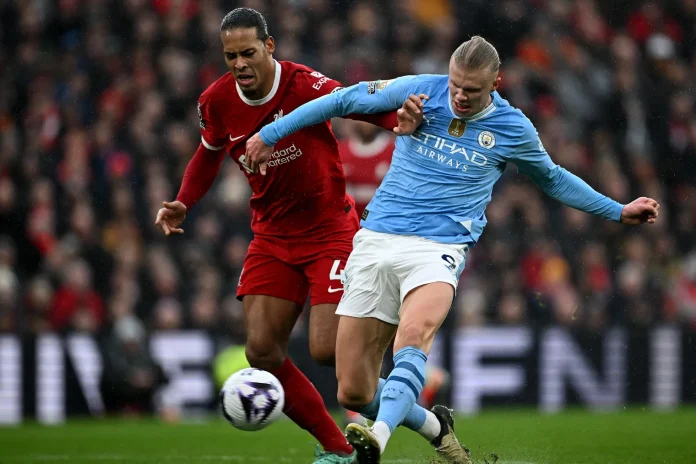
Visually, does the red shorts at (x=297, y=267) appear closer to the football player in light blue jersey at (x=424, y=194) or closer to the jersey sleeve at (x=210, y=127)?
the football player in light blue jersey at (x=424, y=194)

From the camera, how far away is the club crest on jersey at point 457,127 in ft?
21.0

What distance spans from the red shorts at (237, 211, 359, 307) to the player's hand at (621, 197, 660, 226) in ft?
5.75

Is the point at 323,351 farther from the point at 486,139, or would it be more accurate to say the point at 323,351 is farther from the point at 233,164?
the point at 233,164

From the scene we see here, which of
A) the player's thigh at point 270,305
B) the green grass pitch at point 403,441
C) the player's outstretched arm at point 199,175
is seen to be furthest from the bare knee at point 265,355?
the green grass pitch at point 403,441

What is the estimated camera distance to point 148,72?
52.6ft

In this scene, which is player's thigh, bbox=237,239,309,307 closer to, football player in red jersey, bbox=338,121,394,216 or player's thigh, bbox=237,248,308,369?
player's thigh, bbox=237,248,308,369

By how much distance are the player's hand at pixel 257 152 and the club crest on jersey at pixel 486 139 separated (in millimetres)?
1169

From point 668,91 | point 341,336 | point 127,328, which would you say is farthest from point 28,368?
point 668,91

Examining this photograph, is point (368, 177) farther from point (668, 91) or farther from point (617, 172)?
point (668, 91)

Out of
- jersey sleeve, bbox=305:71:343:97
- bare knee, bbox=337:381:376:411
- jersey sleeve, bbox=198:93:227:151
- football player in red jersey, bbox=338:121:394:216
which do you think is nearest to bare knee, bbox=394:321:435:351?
bare knee, bbox=337:381:376:411

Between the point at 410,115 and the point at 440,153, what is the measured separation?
0.29 m

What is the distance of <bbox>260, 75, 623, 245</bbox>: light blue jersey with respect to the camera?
639 cm

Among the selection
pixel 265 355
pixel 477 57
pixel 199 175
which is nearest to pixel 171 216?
pixel 199 175

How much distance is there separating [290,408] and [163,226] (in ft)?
4.62
